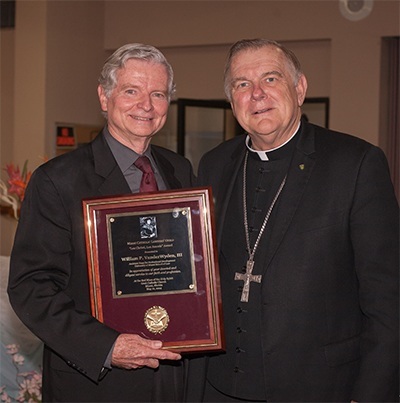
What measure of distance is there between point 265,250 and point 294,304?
20 cm

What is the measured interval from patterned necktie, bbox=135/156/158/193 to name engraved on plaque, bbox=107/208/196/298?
24cm

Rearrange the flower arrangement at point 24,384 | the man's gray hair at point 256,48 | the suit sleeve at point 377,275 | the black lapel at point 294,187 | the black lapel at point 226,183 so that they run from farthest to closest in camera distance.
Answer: the flower arrangement at point 24,384 → the black lapel at point 226,183 → the man's gray hair at point 256,48 → the black lapel at point 294,187 → the suit sleeve at point 377,275

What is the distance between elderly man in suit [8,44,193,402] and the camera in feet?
7.75

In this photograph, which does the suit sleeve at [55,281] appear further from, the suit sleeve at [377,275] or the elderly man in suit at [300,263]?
the suit sleeve at [377,275]

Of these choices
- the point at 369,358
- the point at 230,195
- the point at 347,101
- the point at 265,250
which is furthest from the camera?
the point at 347,101

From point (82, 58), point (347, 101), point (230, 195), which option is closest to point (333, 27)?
point (347, 101)

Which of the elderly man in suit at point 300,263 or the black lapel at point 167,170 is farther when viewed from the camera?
the black lapel at point 167,170

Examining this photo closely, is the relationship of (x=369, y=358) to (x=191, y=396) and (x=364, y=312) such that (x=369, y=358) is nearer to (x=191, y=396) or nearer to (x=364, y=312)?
(x=364, y=312)

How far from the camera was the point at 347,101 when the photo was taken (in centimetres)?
872

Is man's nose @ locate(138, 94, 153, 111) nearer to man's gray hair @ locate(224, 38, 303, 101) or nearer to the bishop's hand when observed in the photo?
man's gray hair @ locate(224, 38, 303, 101)

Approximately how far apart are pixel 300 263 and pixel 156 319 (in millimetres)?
468

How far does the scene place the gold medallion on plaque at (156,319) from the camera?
2354 mm

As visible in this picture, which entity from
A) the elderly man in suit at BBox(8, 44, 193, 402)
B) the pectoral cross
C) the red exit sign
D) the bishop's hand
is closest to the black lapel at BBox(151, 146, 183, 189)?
the elderly man in suit at BBox(8, 44, 193, 402)

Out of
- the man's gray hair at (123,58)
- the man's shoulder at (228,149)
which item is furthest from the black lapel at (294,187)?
the man's gray hair at (123,58)
